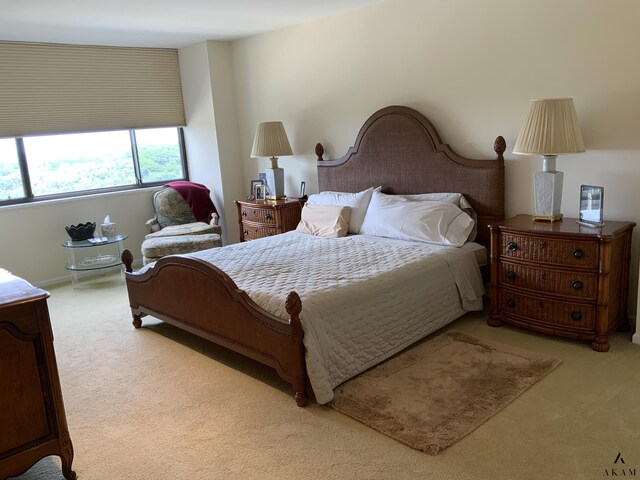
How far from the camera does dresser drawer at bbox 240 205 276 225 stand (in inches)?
197

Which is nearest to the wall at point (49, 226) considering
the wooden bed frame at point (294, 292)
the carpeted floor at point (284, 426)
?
the wooden bed frame at point (294, 292)

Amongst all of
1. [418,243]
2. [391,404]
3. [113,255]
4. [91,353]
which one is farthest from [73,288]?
[391,404]

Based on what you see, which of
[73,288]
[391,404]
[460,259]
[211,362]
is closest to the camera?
[391,404]

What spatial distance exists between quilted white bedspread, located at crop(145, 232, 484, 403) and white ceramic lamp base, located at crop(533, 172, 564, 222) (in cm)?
53

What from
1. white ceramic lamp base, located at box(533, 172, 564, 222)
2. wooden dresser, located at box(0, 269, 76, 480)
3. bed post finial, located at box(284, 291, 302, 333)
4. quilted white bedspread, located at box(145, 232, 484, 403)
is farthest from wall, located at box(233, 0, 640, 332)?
wooden dresser, located at box(0, 269, 76, 480)

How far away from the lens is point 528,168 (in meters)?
3.75

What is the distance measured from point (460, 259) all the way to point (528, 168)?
2.65 feet

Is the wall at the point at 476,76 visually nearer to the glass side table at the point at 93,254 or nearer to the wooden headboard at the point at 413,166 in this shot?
the wooden headboard at the point at 413,166

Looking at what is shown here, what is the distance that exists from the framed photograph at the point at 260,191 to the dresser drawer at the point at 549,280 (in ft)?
8.46

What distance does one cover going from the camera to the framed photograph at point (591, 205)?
10.7ft

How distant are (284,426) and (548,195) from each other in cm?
214

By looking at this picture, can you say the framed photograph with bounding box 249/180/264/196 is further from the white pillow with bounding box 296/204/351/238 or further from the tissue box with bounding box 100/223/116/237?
the tissue box with bounding box 100/223/116/237

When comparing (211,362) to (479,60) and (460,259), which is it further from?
(479,60)

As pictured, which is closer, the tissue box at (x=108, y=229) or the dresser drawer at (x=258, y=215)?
the dresser drawer at (x=258, y=215)
